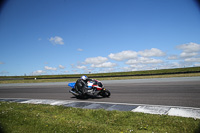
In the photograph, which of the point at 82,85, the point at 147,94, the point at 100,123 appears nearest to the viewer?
the point at 100,123

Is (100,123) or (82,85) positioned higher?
(82,85)

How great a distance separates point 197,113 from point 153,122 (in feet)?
6.65

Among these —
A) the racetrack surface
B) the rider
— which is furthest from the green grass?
the rider

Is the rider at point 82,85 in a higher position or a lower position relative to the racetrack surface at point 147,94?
higher

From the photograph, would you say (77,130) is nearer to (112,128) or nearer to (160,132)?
(112,128)

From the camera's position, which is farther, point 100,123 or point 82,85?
point 82,85

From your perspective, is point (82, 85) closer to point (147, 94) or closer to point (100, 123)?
point (147, 94)

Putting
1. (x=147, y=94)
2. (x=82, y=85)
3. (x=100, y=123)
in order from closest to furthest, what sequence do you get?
(x=100, y=123) → (x=82, y=85) → (x=147, y=94)

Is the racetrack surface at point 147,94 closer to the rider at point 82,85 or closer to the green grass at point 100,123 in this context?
the rider at point 82,85

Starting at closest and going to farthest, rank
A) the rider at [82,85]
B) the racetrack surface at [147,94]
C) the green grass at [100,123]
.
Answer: the green grass at [100,123] → the racetrack surface at [147,94] → the rider at [82,85]

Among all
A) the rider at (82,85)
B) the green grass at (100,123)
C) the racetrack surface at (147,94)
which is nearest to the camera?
the green grass at (100,123)

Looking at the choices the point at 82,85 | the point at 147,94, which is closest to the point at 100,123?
the point at 82,85

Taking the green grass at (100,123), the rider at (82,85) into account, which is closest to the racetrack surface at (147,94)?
the rider at (82,85)

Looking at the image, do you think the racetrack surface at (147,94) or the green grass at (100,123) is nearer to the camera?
the green grass at (100,123)
